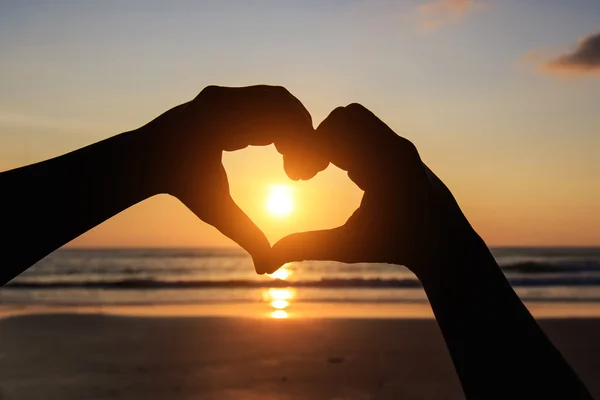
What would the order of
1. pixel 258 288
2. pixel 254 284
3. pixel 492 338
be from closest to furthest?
pixel 492 338 → pixel 258 288 → pixel 254 284

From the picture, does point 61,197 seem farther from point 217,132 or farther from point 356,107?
point 356,107

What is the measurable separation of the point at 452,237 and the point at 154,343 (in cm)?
972

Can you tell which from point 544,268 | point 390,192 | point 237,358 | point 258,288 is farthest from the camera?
point 544,268

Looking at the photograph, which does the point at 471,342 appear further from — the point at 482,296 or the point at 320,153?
the point at 320,153

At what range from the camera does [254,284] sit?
2317 centimetres

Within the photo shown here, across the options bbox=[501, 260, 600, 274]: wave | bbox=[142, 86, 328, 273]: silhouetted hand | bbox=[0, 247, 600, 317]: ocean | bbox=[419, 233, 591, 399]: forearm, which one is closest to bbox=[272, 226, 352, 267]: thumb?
bbox=[142, 86, 328, 273]: silhouetted hand

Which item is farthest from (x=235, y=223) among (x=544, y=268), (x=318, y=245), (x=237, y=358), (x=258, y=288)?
(x=544, y=268)

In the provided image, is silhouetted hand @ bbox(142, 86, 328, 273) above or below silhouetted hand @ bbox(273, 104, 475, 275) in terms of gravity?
above

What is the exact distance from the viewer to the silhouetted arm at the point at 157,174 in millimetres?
1136

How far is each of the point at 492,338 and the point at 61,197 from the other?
0.78 metres

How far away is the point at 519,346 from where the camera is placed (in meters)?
1.06

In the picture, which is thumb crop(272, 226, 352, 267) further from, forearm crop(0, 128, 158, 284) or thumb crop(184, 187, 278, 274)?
forearm crop(0, 128, 158, 284)

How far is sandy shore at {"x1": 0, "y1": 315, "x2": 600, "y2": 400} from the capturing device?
725cm

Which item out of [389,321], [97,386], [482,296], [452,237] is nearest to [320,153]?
[452,237]
